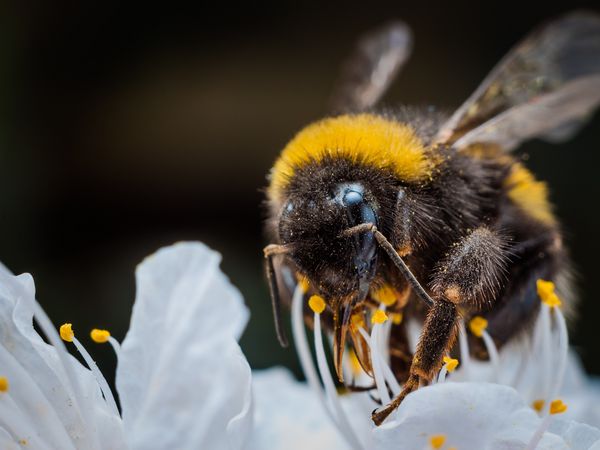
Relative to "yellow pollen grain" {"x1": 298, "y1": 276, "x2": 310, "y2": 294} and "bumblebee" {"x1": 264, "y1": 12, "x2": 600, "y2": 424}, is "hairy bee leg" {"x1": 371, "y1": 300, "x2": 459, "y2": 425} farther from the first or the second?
"yellow pollen grain" {"x1": 298, "y1": 276, "x2": 310, "y2": 294}

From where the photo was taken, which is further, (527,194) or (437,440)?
(527,194)

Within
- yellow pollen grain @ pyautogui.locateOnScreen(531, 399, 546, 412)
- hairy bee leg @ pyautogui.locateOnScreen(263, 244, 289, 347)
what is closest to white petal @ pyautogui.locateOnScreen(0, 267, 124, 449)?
hairy bee leg @ pyautogui.locateOnScreen(263, 244, 289, 347)

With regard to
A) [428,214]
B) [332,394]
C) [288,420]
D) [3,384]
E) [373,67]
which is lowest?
[288,420]

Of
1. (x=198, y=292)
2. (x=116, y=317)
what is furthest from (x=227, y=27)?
(x=198, y=292)

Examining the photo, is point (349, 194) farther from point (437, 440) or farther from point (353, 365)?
point (353, 365)

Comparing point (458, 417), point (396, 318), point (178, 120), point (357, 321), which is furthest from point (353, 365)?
point (178, 120)

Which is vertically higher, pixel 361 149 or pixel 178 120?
pixel 361 149

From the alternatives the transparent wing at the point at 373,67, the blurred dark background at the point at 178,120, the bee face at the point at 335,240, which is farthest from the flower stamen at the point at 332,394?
the blurred dark background at the point at 178,120

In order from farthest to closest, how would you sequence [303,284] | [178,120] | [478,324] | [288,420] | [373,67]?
[178,120], [373,67], [288,420], [478,324], [303,284]
